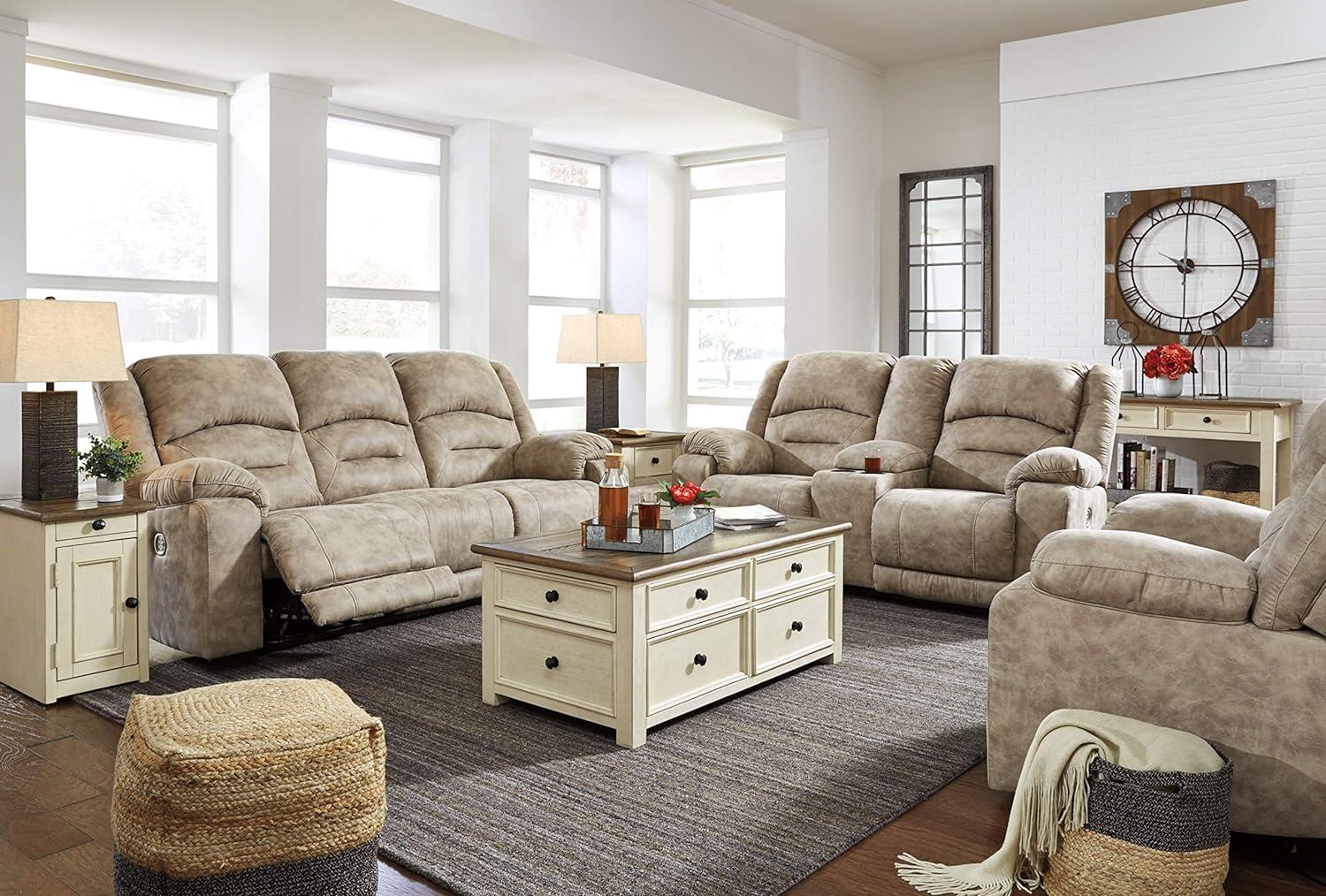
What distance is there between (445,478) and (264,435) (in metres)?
0.88

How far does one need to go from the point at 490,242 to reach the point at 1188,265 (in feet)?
13.6

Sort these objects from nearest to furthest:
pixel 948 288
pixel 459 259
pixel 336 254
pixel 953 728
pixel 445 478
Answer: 1. pixel 953 728
2. pixel 445 478
3. pixel 336 254
4. pixel 459 259
5. pixel 948 288

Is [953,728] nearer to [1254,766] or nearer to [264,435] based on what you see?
[1254,766]

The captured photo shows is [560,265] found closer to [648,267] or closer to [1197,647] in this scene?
[648,267]

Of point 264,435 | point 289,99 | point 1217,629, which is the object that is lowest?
point 1217,629

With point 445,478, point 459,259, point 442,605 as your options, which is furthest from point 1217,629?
point 459,259

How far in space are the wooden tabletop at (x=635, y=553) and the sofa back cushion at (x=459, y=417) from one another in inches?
67.4

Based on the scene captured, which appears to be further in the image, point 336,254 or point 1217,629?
point 336,254

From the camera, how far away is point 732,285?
857 centimetres

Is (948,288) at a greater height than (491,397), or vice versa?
(948,288)

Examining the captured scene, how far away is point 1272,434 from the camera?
225 inches

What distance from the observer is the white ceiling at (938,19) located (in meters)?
6.51

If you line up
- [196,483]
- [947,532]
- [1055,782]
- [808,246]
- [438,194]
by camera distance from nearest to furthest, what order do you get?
[1055,782] → [196,483] → [947,532] → [438,194] → [808,246]

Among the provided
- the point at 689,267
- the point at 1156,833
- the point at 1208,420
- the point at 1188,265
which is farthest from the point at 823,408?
the point at 1156,833
